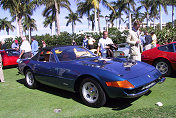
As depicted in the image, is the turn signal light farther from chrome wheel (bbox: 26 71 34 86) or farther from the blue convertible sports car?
chrome wheel (bbox: 26 71 34 86)

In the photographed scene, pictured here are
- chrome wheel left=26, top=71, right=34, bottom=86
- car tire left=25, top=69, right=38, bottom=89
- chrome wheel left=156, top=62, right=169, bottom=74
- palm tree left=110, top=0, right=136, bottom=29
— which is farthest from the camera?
palm tree left=110, top=0, right=136, bottom=29

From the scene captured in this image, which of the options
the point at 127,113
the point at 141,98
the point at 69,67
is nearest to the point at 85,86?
the point at 69,67

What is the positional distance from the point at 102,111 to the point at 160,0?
1529 inches

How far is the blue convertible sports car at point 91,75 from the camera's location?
10.8 feet

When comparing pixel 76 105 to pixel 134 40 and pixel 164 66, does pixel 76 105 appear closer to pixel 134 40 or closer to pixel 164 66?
pixel 134 40

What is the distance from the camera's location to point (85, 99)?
12.5 feet

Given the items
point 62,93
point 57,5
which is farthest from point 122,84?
point 57,5

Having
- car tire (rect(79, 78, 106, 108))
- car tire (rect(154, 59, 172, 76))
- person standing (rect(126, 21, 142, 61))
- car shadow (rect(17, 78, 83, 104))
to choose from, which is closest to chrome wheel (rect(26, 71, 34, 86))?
car shadow (rect(17, 78, 83, 104))

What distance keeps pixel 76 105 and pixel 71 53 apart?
1497 mm

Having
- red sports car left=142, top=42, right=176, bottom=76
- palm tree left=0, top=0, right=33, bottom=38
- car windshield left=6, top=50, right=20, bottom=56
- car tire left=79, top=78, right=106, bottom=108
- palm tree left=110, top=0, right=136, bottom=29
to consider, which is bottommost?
car tire left=79, top=78, right=106, bottom=108

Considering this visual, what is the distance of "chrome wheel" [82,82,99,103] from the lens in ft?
11.9

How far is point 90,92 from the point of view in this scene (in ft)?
12.2

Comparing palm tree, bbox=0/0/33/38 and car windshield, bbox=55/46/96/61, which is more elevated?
palm tree, bbox=0/0/33/38

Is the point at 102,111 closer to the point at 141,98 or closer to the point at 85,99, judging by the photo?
the point at 85,99
